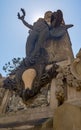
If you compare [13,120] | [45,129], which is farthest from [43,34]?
[45,129]

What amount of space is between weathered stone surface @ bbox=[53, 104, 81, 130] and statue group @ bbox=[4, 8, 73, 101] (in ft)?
6.72

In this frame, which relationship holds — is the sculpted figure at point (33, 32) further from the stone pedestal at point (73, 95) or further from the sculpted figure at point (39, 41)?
the stone pedestal at point (73, 95)

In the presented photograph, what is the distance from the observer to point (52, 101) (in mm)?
5527

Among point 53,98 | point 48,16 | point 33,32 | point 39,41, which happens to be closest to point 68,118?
point 53,98

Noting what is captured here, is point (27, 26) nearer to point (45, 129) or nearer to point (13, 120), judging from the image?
point (13, 120)

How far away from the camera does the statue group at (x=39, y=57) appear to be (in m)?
6.07

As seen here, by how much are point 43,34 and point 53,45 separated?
543 mm

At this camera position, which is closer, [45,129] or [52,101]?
[45,129]

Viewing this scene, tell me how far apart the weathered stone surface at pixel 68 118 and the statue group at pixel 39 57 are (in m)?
2.05

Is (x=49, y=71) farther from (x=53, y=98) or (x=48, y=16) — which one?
(x=48, y=16)

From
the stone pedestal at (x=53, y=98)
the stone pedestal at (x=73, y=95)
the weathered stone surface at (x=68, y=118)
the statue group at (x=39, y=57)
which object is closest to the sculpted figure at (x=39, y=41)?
the statue group at (x=39, y=57)

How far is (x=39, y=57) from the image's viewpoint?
7020mm

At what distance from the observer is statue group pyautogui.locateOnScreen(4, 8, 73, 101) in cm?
607

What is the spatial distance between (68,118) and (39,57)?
353 cm
